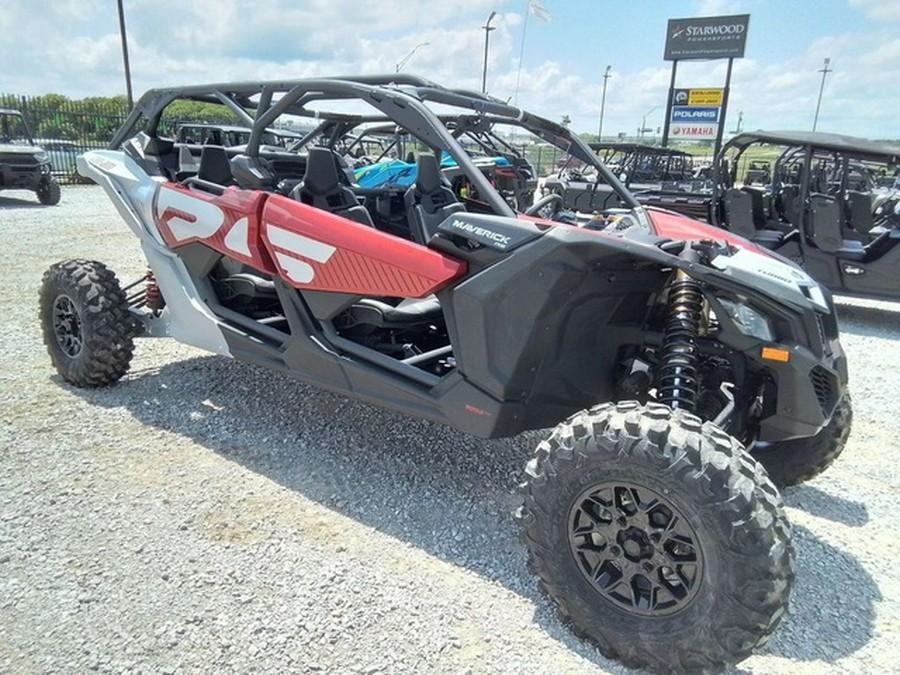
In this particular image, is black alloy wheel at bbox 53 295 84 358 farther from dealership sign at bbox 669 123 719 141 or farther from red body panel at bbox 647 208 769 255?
dealership sign at bbox 669 123 719 141

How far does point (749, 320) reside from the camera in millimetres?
2570

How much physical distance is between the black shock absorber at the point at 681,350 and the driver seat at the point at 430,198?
1.32m

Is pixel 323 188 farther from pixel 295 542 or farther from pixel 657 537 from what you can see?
pixel 657 537

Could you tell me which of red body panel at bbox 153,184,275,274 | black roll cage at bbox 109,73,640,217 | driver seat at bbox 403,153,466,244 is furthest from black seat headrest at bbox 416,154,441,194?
red body panel at bbox 153,184,275,274

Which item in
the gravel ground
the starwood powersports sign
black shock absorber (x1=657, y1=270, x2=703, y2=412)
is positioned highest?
the starwood powersports sign

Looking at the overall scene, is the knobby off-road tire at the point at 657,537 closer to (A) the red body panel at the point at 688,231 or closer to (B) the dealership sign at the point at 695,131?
(A) the red body panel at the point at 688,231

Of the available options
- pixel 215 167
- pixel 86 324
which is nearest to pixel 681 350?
pixel 215 167

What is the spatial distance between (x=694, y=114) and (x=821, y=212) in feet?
73.0

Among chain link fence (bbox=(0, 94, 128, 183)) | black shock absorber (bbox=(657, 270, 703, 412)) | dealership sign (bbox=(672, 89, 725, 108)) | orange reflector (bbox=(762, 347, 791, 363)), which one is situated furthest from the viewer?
dealership sign (bbox=(672, 89, 725, 108))

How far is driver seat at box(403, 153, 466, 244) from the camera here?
12.2ft

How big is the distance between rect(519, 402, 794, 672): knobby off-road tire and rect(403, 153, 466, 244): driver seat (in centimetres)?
176

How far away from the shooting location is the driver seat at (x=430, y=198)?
3727 mm

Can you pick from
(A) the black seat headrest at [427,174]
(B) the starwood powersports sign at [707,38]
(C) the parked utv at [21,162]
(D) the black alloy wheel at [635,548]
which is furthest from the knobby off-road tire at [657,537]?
(B) the starwood powersports sign at [707,38]

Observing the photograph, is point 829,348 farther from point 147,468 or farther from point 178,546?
point 147,468
